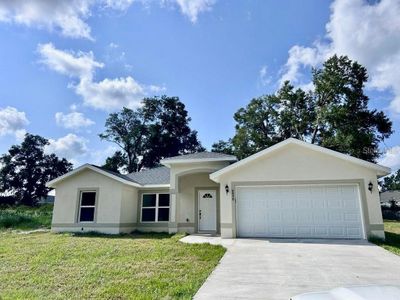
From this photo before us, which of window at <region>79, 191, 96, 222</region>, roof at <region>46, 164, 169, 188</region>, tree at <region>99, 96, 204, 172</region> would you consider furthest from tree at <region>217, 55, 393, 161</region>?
window at <region>79, 191, 96, 222</region>

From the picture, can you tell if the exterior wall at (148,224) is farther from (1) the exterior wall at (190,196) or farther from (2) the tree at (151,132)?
(2) the tree at (151,132)

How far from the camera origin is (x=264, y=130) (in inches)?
1336

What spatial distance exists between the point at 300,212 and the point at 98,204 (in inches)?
426

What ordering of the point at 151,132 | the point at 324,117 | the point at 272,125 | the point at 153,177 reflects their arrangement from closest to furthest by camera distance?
1. the point at 153,177
2. the point at 324,117
3. the point at 272,125
4. the point at 151,132

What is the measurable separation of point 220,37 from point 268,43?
2.68 metres

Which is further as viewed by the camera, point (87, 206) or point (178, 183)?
point (87, 206)

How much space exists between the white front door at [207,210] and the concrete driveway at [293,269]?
5.42 m

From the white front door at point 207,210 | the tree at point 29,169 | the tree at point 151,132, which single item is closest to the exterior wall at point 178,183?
the white front door at point 207,210

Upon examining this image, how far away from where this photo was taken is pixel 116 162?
145 feet

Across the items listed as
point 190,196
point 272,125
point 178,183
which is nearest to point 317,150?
point 190,196

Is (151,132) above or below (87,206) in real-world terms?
above

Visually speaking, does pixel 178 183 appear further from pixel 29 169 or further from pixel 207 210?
pixel 29 169

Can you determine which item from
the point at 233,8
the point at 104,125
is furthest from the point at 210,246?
the point at 104,125

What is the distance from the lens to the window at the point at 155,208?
56.9 feet
